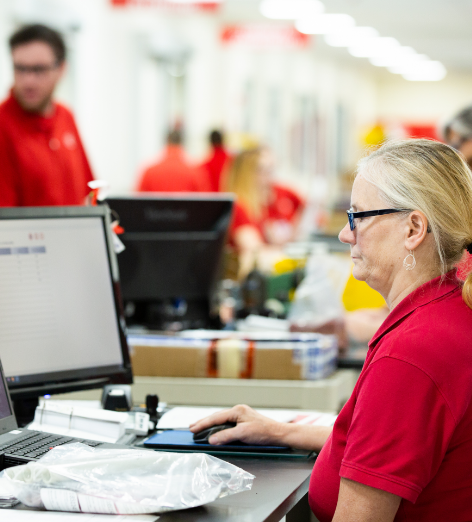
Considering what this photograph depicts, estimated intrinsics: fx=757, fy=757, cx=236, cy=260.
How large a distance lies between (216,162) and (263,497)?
16.8ft

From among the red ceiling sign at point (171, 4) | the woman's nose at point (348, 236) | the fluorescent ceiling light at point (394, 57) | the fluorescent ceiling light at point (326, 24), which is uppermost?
the fluorescent ceiling light at point (326, 24)

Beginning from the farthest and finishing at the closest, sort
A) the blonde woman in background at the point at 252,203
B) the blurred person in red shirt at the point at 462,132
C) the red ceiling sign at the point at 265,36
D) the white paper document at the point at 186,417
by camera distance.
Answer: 1. the red ceiling sign at the point at 265,36
2. the blonde woman in background at the point at 252,203
3. the blurred person in red shirt at the point at 462,132
4. the white paper document at the point at 186,417

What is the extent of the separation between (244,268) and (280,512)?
2.44 meters

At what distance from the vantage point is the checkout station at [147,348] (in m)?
1.42

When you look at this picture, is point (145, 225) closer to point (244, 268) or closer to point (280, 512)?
point (244, 268)

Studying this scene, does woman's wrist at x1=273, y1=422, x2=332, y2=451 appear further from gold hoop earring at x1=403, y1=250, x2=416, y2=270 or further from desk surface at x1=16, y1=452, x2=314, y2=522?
gold hoop earring at x1=403, y1=250, x2=416, y2=270

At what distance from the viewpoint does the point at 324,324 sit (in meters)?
2.47

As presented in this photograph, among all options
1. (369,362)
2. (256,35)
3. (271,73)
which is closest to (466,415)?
(369,362)

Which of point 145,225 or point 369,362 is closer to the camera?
point 369,362

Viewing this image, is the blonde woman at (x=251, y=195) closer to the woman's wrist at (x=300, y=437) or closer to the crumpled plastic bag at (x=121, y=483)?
the woman's wrist at (x=300, y=437)

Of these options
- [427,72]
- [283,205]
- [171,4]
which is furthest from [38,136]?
[427,72]

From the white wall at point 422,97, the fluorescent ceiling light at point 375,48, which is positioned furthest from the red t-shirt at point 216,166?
the white wall at point 422,97

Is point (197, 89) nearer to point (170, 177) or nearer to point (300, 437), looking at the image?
point (170, 177)

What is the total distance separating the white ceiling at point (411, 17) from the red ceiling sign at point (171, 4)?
1.93 meters
